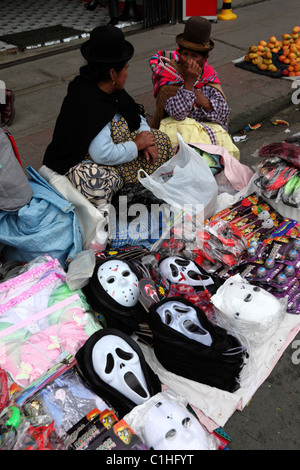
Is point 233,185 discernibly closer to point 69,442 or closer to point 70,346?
point 70,346

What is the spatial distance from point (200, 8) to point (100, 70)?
510 cm

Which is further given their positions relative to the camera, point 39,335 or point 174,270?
point 174,270

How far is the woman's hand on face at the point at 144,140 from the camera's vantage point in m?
2.91

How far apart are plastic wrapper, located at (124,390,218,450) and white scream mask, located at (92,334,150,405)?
8 centimetres

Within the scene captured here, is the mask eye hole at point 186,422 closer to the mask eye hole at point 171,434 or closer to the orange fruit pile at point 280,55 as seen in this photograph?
the mask eye hole at point 171,434

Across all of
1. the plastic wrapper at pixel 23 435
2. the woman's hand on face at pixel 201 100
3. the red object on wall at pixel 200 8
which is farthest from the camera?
the red object on wall at pixel 200 8

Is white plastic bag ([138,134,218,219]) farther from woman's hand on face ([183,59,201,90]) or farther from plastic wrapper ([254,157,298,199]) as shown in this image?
woman's hand on face ([183,59,201,90])

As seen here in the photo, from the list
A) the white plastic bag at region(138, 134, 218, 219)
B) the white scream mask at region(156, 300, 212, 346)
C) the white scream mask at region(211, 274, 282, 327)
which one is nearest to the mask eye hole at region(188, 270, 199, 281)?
the white scream mask at region(211, 274, 282, 327)

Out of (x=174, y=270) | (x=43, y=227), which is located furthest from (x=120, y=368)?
(x=43, y=227)

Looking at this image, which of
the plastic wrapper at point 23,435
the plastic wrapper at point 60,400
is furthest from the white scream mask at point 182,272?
the plastic wrapper at point 23,435

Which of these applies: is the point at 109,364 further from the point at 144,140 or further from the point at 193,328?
the point at 144,140

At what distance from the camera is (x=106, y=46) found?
2.49m

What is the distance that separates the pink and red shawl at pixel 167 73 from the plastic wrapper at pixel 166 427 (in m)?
2.49

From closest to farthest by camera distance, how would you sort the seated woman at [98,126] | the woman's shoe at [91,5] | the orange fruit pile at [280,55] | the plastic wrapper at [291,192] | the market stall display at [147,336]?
the market stall display at [147,336] < the seated woman at [98,126] < the plastic wrapper at [291,192] < the orange fruit pile at [280,55] < the woman's shoe at [91,5]
